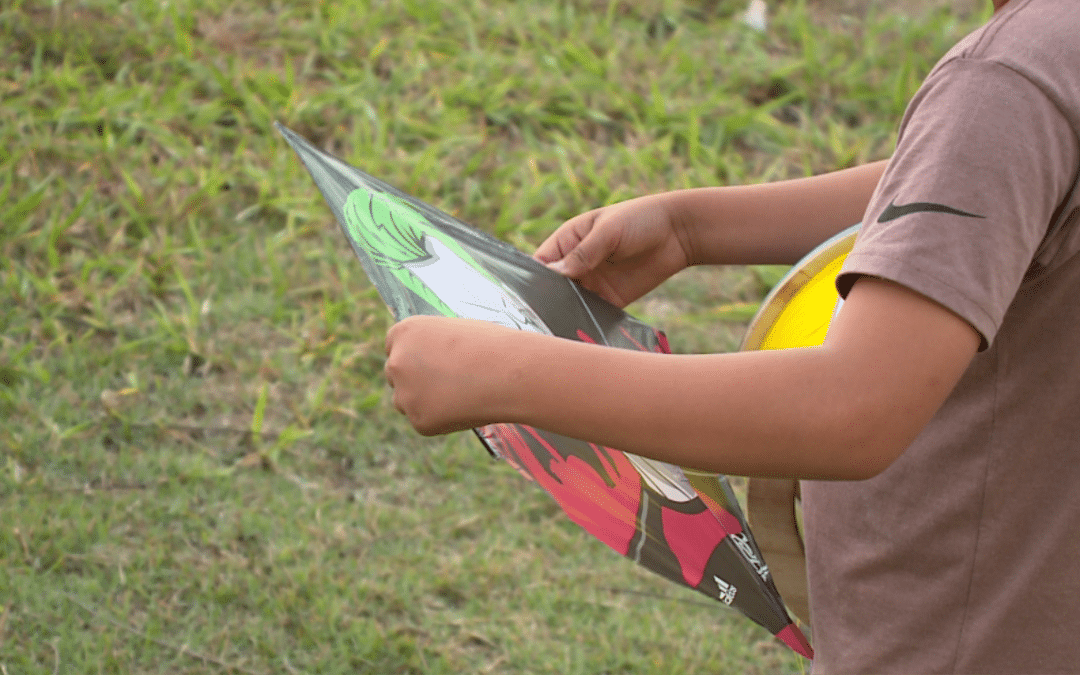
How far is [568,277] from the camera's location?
1.30 m

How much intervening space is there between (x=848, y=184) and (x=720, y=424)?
1.74ft

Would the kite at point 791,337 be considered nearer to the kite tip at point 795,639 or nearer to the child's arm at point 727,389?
the kite tip at point 795,639

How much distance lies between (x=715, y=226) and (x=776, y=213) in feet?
0.24

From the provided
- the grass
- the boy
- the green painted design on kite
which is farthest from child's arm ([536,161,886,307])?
the grass

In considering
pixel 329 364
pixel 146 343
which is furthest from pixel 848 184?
pixel 146 343

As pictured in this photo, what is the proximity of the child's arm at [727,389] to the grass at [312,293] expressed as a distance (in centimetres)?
115

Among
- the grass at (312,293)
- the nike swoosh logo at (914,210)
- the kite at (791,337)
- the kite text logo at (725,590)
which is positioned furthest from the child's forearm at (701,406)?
the grass at (312,293)

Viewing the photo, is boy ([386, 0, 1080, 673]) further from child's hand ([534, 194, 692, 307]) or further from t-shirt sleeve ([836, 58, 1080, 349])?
child's hand ([534, 194, 692, 307])

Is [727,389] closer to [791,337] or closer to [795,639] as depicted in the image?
[791,337]

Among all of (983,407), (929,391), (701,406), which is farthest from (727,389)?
(983,407)

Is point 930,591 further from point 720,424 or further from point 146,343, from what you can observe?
point 146,343

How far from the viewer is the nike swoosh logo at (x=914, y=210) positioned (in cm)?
72

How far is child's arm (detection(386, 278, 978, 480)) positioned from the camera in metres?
0.76

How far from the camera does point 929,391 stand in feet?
2.51
